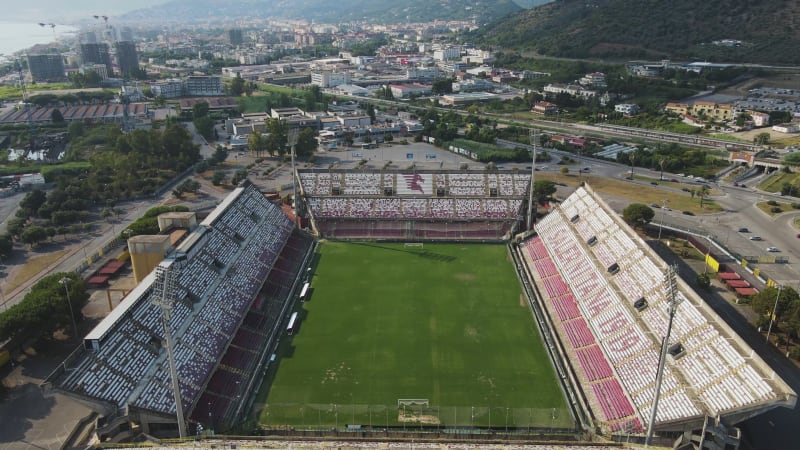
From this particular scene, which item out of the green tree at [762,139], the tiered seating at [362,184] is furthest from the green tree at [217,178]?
the green tree at [762,139]

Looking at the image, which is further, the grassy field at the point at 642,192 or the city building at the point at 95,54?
the city building at the point at 95,54

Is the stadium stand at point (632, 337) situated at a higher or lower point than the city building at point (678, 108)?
lower

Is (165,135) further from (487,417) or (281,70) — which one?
(281,70)

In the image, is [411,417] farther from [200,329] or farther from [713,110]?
[713,110]

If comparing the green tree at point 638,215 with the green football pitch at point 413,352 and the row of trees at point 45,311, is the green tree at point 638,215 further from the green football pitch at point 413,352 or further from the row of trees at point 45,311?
the row of trees at point 45,311

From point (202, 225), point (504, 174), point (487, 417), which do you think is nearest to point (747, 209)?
point (504, 174)

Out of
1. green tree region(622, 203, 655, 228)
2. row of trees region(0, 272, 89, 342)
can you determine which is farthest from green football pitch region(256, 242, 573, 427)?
green tree region(622, 203, 655, 228)
